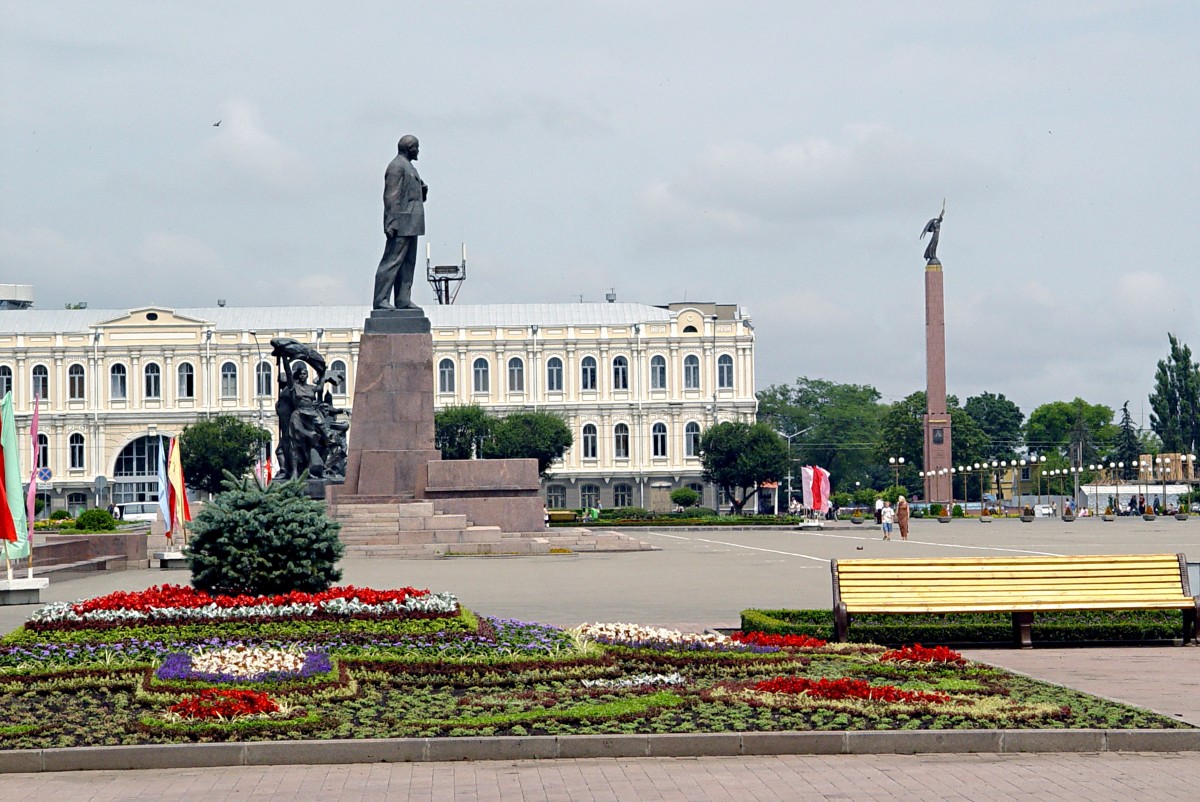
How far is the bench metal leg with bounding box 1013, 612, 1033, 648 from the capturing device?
13.5 meters

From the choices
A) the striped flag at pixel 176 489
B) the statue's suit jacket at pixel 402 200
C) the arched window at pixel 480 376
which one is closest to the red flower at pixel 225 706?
the striped flag at pixel 176 489

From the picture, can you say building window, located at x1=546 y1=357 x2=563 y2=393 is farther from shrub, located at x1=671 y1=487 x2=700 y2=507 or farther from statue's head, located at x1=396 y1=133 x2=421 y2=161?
Answer: statue's head, located at x1=396 y1=133 x2=421 y2=161

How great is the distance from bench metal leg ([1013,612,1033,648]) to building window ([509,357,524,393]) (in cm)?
7426

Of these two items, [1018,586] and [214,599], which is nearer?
[1018,586]

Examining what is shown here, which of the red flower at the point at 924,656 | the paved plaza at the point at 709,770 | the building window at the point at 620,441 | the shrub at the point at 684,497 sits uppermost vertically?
the building window at the point at 620,441

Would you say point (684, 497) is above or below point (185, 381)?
below

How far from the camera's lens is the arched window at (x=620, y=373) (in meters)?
87.6

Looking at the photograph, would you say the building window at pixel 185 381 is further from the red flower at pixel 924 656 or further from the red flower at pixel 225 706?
the red flower at pixel 225 706

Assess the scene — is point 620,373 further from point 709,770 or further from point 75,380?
point 709,770

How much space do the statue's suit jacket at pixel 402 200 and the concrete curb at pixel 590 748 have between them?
23762 millimetres

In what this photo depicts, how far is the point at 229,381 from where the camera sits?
86.4m

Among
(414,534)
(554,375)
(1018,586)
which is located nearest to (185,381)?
(554,375)

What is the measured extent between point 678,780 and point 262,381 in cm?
8034

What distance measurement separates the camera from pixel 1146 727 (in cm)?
893
